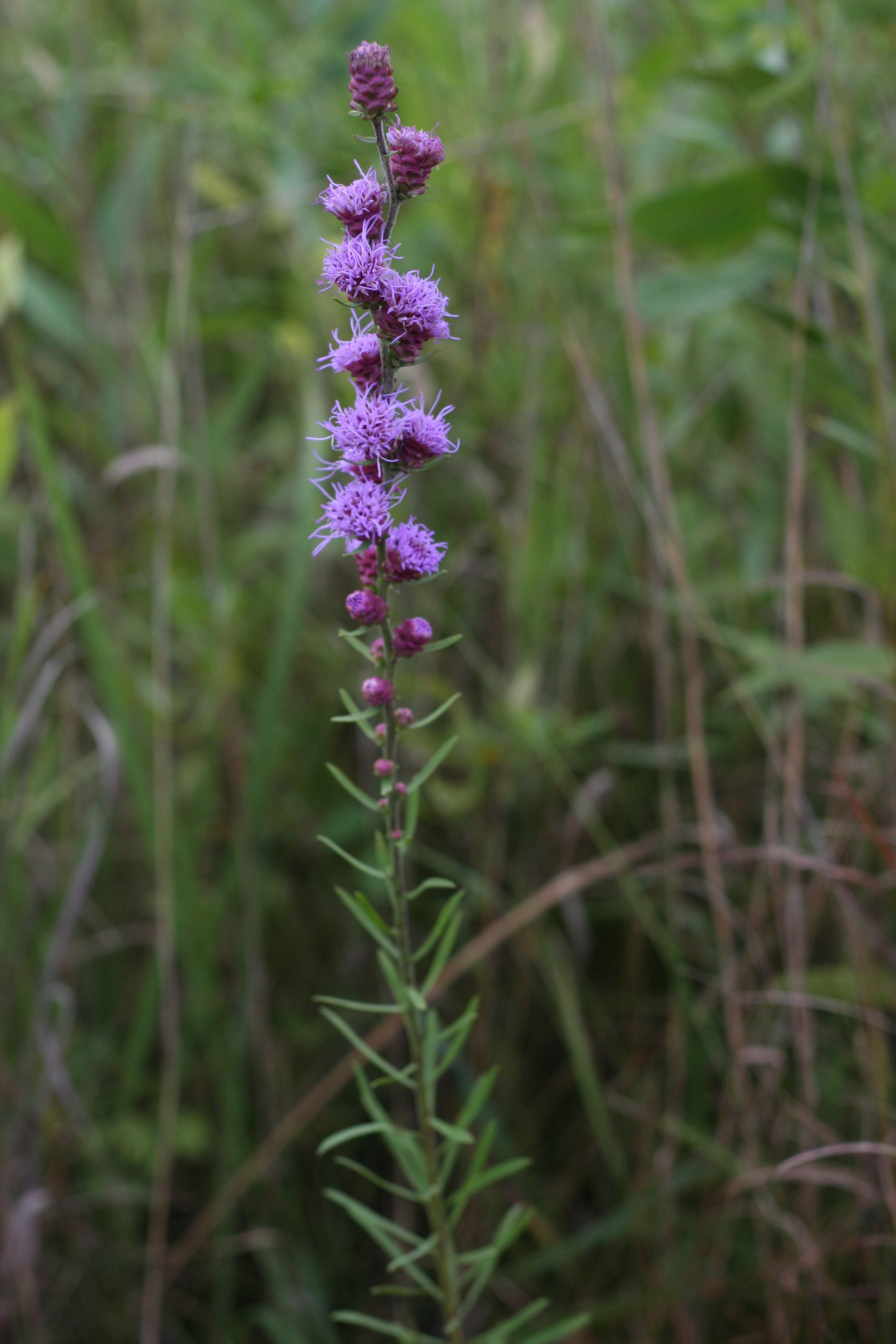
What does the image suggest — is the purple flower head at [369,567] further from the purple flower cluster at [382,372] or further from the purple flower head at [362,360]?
the purple flower head at [362,360]

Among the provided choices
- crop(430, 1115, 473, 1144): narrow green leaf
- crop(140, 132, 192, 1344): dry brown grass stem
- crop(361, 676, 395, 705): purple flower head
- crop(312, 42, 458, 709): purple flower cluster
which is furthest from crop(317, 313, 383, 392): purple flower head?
crop(140, 132, 192, 1344): dry brown grass stem

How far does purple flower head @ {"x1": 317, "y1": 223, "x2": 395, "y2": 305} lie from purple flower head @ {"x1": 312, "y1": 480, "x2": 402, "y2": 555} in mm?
159

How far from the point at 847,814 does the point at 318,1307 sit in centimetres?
128

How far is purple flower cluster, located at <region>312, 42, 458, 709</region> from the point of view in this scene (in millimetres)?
867

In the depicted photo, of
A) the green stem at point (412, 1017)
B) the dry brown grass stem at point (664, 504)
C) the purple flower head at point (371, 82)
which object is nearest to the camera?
the purple flower head at point (371, 82)

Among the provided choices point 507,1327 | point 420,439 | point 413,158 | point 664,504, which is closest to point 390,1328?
point 507,1327

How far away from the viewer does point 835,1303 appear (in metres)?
1.60

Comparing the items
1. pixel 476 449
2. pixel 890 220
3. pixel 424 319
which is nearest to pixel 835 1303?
pixel 424 319

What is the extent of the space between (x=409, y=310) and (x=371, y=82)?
0.57 feet

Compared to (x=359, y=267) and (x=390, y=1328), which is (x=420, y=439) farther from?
(x=390, y=1328)

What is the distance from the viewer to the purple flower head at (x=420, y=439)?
0.91 meters

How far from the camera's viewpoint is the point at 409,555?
37.7 inches

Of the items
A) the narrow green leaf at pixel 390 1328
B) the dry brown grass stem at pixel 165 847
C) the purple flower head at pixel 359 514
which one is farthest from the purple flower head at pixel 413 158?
the dry brown grass stem at pixel 165 847

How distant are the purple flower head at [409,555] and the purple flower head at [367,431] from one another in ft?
0.25
